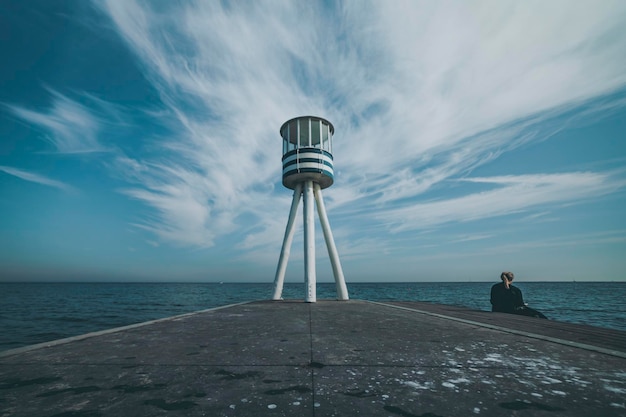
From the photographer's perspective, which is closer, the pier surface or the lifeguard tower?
A: the pier surface

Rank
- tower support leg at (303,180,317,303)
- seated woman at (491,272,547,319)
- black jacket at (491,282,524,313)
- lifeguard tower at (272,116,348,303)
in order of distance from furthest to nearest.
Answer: lifeguard tower at (272,116,348,303) < tower support leg at (303,180,317,303) < black jacket at (491,282,524,313) < seated woman at (491,272,547,319)

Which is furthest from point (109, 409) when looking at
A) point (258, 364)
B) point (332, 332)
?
point (332, 332)

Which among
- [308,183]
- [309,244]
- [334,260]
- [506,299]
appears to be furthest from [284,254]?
[506,299]

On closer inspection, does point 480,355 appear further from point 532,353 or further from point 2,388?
point 2,388

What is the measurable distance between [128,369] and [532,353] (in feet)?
24.6

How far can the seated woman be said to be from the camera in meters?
12.2

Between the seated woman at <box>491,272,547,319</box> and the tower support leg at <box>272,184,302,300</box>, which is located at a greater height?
the tower support leg at <box>272,184,302,300</box>

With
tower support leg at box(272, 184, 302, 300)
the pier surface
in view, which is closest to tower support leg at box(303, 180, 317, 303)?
tower support leg at box(272, 184, 302, 300)

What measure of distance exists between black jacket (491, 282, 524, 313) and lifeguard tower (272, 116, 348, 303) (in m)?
9.16

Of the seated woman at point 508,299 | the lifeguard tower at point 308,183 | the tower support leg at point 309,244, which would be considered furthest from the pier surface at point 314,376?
the lifeguard tower at point 308,183

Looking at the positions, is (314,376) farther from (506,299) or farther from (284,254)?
(284,254)

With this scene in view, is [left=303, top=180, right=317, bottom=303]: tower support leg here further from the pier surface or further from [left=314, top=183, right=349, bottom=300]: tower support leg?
the pier surface

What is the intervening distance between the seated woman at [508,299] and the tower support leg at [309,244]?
33.3 ft

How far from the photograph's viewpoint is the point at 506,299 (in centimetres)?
1294
